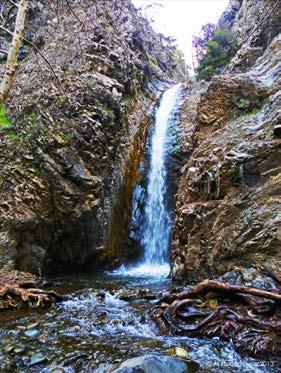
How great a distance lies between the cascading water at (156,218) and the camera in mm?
12943

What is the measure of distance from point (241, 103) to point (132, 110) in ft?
23.0

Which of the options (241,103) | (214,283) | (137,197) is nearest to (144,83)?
(137,197)

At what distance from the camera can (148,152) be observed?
53.6ft

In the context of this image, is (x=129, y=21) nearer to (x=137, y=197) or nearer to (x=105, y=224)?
(x=137, y=197)

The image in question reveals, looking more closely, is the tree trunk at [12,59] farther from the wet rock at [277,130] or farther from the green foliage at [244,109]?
the green foliage at [244,109]

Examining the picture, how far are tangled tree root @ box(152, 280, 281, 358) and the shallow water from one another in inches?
6.7

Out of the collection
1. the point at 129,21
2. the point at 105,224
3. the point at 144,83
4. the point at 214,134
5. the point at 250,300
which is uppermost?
the point at 129,21

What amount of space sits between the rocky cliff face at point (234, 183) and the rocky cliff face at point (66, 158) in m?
3.10

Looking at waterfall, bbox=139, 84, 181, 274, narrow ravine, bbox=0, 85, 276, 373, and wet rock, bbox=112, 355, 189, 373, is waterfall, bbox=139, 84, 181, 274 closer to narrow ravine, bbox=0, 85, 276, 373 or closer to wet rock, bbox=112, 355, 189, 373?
narrow ravine, bbox=0, 85, 276, 373

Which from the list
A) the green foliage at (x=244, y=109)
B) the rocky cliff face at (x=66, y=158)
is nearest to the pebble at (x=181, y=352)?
the rocky cliff face at (x=66, y=158)

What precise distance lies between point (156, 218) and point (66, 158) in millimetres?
4506

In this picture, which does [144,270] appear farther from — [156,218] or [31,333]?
[31,333]

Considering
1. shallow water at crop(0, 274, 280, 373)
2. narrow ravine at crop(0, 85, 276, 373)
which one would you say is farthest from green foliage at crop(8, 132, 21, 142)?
shallow water at crop(0, 274, 280, 373)

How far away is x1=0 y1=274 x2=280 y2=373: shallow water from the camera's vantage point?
4.23 meters
